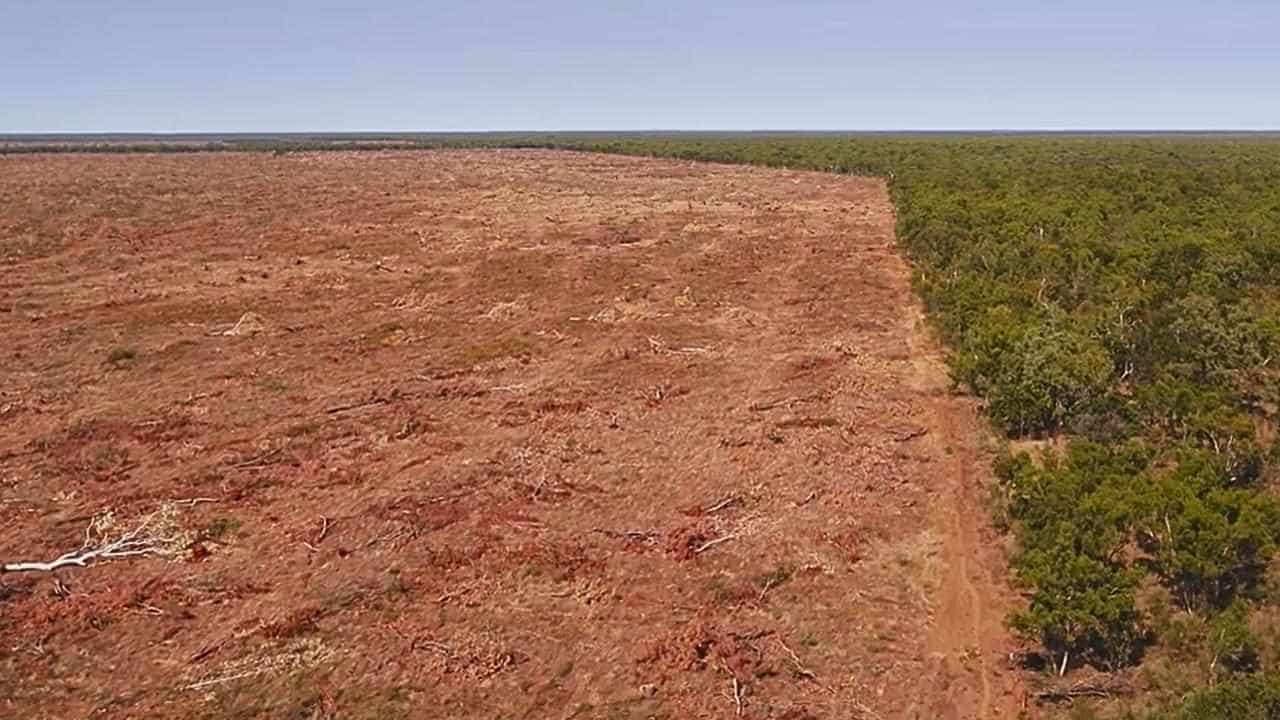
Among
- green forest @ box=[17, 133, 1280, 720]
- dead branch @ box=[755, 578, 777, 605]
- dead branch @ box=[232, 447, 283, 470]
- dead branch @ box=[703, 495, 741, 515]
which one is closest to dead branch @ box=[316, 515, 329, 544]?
dead branch @ box=[232, 447, 283, 470]

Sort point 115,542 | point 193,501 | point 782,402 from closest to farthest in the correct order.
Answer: point 115,542 < point 193,501 < point 782,402

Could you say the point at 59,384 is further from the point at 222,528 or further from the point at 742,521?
the point at 742,521

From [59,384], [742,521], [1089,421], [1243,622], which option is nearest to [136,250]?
[59,384]

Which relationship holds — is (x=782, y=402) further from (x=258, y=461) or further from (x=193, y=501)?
(x=193, y=501)

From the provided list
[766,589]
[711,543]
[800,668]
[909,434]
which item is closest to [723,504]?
[711,543]

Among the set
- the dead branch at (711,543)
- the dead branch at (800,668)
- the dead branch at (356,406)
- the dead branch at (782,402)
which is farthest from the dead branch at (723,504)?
the dead branch at (356,406)

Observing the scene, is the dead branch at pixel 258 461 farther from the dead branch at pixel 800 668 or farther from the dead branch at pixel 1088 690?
the dead branch at pixel 1088 690

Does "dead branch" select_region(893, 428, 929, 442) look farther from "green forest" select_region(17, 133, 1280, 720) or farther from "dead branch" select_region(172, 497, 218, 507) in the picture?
"dead branch" select_region(172, 497, 218, 507)
